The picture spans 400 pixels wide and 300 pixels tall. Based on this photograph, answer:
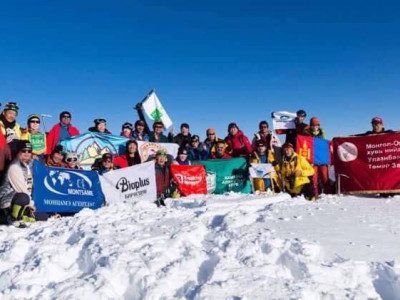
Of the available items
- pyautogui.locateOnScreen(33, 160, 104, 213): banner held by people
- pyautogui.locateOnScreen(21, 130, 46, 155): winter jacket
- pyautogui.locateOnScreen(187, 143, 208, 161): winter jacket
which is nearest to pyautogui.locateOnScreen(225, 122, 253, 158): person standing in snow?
pyautogui.locateOnScreen(187, 143, 208, 161): winter jacket

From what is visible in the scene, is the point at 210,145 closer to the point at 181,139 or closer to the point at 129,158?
the point at 181,139

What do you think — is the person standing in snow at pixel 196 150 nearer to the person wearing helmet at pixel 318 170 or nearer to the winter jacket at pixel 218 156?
the winter jacket at pixel 218 156

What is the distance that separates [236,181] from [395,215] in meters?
5.21

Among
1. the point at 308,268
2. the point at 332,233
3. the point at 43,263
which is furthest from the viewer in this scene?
the point at 332,233

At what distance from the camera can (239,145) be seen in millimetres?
11648

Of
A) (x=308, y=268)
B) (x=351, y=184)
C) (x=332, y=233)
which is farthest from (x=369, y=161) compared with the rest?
(x=308, y=268)

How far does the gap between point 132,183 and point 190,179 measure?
1633 mm

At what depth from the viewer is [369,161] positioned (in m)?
9.80

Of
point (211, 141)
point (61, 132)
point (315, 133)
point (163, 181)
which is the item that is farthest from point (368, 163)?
point (61, 132)

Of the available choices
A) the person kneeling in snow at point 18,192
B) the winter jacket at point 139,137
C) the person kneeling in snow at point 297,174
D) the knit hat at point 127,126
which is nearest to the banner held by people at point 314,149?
the person kneeling in snow at point 297,174

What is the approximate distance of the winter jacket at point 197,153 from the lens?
11.7m

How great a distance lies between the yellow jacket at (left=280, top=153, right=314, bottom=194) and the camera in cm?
952

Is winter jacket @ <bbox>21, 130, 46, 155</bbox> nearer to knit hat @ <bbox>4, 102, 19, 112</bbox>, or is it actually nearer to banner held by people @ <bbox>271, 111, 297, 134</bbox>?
knit hat @ <bbox>4, 102, 19, 112</bbox>

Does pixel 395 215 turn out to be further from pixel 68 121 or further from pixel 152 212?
pixel 68 121
